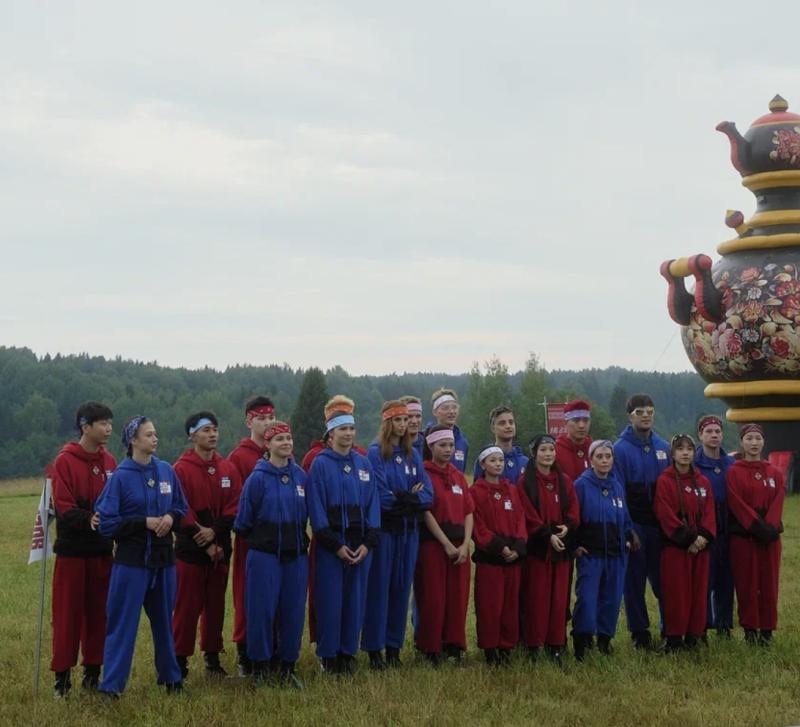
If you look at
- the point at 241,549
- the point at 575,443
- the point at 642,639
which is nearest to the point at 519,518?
the point at 575,443

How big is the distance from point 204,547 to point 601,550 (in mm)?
3165

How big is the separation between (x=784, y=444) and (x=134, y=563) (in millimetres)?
15442

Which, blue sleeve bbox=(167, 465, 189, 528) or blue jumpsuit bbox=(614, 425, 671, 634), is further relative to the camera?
blue jumpsuit bbox=(614, 425, 671, 634)

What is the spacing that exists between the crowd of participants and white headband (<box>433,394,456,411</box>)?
0.02 metres

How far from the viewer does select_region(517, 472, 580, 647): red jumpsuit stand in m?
8.92

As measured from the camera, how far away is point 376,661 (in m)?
8.58

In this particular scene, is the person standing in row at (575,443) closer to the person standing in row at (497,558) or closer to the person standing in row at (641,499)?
the person standing in row at (641,499)

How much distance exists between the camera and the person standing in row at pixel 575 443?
31.6ft

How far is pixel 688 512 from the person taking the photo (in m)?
9.30

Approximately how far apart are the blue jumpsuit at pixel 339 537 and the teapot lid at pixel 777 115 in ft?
47.2

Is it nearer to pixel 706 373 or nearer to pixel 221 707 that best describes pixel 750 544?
pixel 221 707

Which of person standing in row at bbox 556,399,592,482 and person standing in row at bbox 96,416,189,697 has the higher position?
person standing in row at bbox 556,399,592,482

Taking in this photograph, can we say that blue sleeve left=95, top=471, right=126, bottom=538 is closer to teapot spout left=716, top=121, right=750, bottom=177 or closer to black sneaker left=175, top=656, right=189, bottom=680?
black sneaker left=175, top=656, right=189, bottom=680

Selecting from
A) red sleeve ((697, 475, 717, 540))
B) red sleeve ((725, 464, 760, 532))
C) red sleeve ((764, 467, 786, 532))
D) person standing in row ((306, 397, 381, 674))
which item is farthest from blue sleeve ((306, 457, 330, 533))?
red sleeve ((764, 467, 786, 532))
